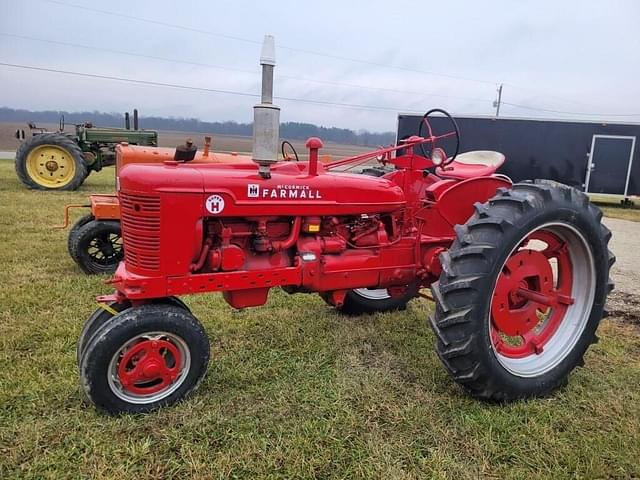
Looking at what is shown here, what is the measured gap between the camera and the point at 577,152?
43.0 feet

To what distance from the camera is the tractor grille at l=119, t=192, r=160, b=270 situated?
2.55m

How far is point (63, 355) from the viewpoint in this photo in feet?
10.3

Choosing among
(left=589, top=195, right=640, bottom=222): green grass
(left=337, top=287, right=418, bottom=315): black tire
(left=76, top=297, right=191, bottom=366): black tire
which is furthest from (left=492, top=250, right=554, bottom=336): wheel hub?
(left=589, top=195, right=640, bottom=222): green grass

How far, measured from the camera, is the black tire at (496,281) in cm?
264

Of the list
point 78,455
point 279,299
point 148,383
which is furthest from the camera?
point 279,299

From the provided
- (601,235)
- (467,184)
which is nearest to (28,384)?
(467,184)

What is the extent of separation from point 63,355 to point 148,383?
0.87 m

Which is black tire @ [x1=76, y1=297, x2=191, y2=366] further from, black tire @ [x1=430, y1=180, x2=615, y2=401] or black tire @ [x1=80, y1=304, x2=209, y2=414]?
black tire @ [x1=430, y1=180, x2=615, y2=401]

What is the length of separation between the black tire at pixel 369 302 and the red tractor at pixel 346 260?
2.15ft

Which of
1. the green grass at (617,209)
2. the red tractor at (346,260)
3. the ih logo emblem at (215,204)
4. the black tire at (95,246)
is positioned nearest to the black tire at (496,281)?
the red tractor at (346,260)

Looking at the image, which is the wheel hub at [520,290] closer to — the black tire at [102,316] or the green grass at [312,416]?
the green grass at [312,416]

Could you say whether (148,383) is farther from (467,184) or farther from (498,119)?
(498,119)

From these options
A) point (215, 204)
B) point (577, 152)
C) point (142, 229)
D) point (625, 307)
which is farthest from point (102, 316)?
point (577, 152)

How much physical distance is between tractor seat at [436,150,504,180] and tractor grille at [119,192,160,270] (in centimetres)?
210
